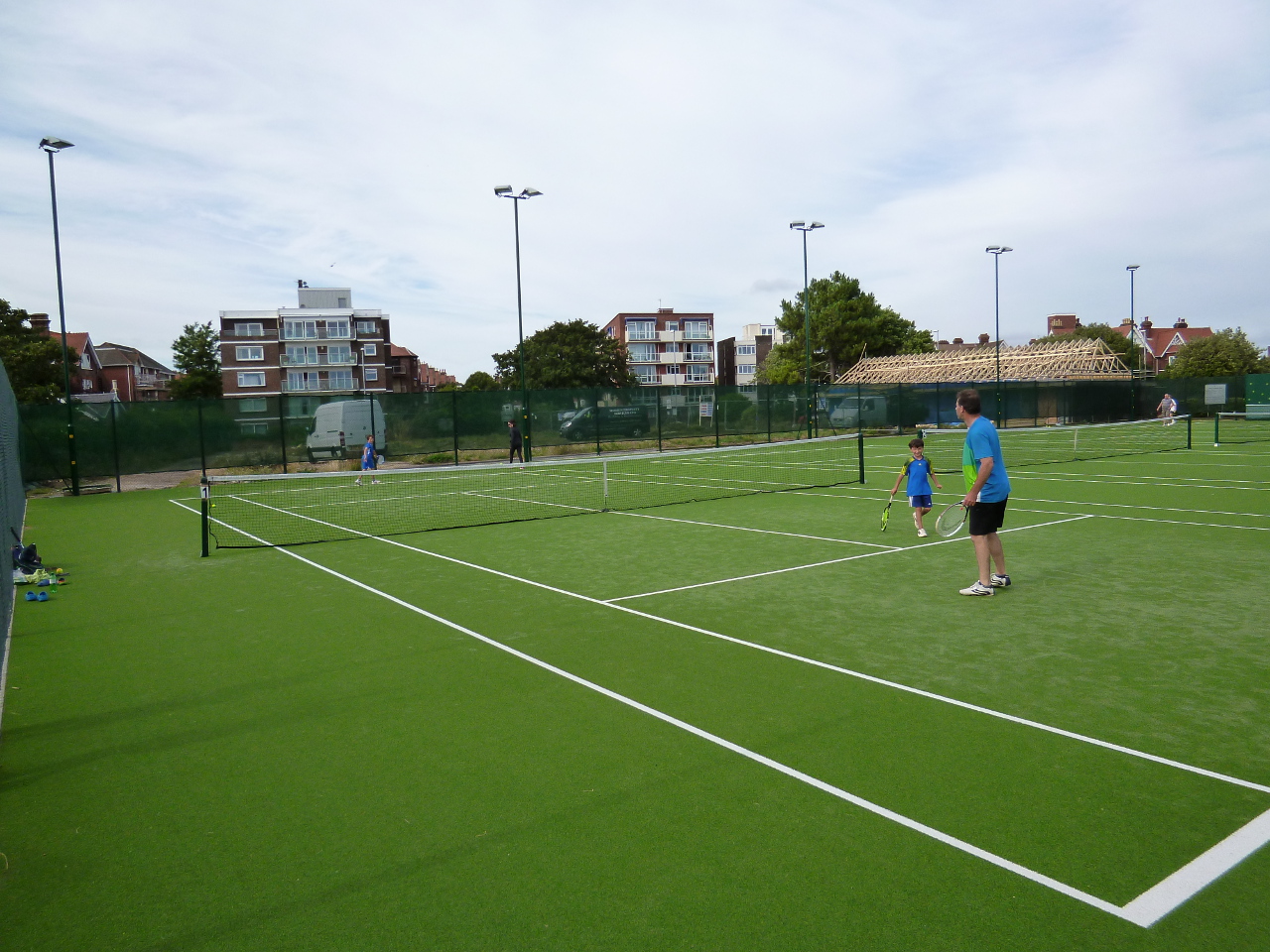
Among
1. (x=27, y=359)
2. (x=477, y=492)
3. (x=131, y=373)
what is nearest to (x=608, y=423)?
(x=477, y=492)

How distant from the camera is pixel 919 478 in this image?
11.9 meters

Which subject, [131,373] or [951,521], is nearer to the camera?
[951,521]

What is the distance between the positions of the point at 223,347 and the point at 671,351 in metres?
45.3

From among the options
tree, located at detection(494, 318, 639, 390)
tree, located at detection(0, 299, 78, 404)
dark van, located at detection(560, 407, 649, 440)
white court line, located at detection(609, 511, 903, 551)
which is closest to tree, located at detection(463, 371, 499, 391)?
tree, located at detection(494, 318, 639, 390)

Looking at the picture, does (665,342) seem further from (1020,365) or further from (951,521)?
(951,521)

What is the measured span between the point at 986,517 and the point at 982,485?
394 mm

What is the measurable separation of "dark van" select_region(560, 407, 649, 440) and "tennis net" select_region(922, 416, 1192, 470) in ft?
34.6

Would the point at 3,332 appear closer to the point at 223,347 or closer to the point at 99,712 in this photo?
the point at 223,347

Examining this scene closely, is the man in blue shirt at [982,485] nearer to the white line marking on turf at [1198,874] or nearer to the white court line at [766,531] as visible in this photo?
the white court line at [766,531]

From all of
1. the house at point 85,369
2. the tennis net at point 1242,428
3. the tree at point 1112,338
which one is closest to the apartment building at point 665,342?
the tree at point 1112,338

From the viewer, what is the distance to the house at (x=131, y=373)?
101 m

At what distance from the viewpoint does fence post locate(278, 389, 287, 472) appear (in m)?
26.7

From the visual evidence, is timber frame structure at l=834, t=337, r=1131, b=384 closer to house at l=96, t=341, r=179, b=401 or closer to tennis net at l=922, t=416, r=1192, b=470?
tennis net at l=922, t=416, r=1192, b=470

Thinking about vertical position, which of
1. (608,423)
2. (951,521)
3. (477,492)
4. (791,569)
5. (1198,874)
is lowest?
(1198,874)
